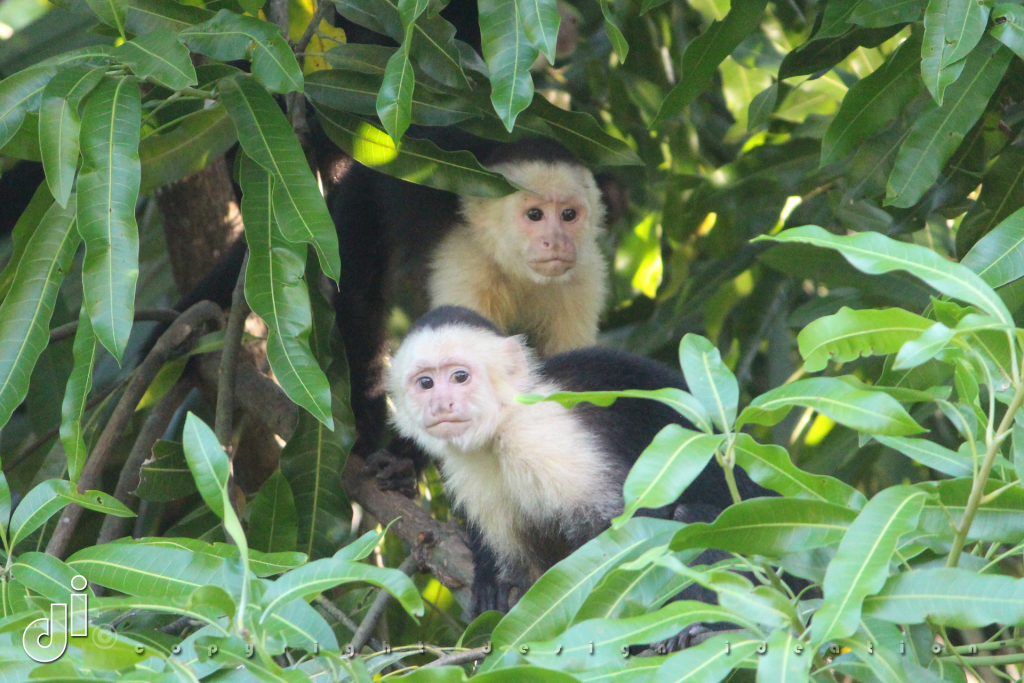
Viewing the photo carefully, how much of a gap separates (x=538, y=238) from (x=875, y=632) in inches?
74.8

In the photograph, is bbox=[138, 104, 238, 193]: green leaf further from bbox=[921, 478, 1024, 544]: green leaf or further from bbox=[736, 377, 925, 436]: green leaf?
bbox=[921, 478, 1024, 544]: green leaf

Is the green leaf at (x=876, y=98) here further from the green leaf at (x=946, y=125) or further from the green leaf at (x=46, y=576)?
the green leaf at (x=46, y=576)

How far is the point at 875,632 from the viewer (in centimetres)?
131

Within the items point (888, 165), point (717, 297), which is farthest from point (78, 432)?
point (717, 297)

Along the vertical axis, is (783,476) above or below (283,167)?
below

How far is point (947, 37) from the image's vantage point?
6.46 feet

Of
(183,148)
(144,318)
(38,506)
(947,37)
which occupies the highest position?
(183,148)

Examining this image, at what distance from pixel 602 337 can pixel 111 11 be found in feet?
8.87

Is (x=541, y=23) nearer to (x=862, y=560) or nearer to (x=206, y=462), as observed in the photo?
(x=206, y=462)

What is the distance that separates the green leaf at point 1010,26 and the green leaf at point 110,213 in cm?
174

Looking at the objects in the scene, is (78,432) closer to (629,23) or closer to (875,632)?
(875,632)

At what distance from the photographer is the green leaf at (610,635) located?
1.23 m

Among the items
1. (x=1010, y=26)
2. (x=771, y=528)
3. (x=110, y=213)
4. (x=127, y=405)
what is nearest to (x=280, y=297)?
(x=110, y=213)

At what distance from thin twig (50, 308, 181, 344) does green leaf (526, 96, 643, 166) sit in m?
1.30
